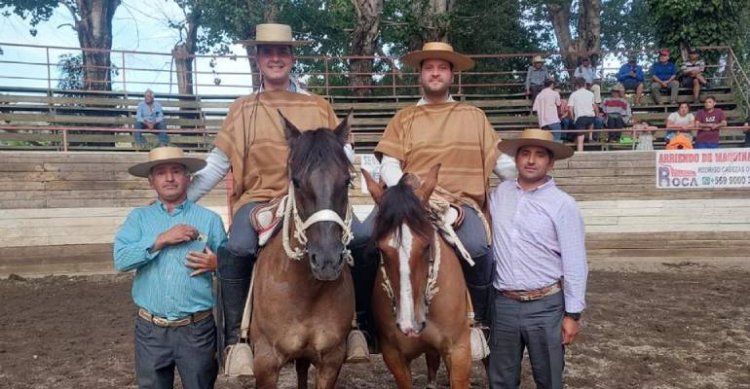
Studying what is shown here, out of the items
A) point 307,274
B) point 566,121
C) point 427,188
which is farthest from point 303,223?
point 566,121

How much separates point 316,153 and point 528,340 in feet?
5.73

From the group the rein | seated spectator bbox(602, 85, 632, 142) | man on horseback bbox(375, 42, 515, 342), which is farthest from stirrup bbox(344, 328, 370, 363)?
seated spectator bbox(602, 85, 632, 142)

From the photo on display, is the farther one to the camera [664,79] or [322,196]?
[664,79]

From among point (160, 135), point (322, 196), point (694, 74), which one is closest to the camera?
point (322, 196)

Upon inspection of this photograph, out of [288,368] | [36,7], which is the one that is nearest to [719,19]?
[288,368]

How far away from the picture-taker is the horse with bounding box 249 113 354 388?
2746mm

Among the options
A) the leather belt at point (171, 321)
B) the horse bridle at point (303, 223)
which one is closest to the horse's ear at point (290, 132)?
the horse bridle at point (303, 223)

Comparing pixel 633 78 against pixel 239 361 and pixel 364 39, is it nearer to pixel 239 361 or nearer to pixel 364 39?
pixel 364 39

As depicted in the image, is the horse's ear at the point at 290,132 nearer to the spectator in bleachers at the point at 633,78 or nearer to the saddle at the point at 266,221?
the saddle at the point at 266,221

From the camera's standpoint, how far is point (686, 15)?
57.6 feet

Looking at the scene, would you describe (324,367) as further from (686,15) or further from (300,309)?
(686,15)

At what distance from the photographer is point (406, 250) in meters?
3.10

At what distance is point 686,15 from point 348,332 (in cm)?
1769

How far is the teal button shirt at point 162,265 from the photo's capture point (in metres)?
3.36
